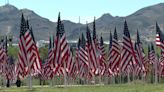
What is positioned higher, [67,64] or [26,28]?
[26,28]

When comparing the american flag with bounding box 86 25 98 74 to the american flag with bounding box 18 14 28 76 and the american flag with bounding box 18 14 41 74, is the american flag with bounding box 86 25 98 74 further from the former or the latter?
the american flag with bounding box 18 14 28 76

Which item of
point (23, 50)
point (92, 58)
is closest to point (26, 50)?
point (23, 50)

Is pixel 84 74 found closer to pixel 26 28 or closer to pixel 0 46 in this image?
pixel 0 46

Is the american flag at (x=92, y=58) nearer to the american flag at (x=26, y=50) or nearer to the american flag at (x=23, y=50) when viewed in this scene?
the american flag at (x=26, y=50)

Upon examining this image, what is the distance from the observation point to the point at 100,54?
80562mm

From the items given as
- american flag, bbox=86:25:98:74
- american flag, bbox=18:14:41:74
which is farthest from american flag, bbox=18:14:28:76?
american flag, bbox=86:25:98:74

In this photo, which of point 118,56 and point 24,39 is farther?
point 118,56

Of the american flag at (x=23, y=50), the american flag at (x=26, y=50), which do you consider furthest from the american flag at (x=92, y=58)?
the american flag at (x=23, y=50)

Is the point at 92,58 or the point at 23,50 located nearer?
the point at 23,50

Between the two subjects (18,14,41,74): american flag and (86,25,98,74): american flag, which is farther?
(86,25,98,74): american flag

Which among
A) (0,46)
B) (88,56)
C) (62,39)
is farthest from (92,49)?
(0,46)

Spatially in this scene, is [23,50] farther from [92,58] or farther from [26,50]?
[92,58]

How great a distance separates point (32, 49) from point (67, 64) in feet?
26.0

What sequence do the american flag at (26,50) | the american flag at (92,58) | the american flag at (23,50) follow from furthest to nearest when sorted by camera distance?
1. the american flag at (92,58)
2. the american flag at (23,50)
3. the american flag at (26,50)
